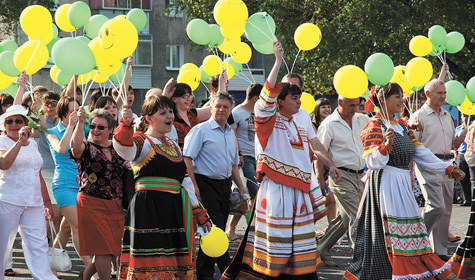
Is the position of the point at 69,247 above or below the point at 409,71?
below

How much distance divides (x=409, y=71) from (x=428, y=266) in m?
2.87

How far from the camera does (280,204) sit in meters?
6.28

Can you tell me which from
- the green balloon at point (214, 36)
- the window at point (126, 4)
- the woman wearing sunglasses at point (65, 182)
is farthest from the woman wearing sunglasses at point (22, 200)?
the window at point (126, 4)

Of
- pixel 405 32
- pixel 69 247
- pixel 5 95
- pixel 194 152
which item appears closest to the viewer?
pixel 194 152

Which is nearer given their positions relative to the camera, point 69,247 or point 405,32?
point 69,247

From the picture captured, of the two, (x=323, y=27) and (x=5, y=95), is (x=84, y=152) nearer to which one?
(x=5, y=95)

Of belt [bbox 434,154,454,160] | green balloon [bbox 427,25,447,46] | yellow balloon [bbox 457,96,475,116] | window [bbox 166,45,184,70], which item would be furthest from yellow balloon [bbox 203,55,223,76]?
window [bbox 166,45,184,70]

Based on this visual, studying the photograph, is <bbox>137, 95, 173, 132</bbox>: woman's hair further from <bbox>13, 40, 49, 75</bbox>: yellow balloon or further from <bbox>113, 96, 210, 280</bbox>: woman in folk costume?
<bbox>13, 40, 49, 75</bbox>: yellow balloon

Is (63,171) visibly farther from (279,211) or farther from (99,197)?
(279,211)

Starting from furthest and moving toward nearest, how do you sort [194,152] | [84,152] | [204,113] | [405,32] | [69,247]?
1. [405,32]
2. [69,247]
3. [204,113]
4. [194,152]
5. [84,152]

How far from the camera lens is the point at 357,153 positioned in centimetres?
873

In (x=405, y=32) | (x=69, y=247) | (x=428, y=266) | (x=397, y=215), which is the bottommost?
(x=69, y=247)

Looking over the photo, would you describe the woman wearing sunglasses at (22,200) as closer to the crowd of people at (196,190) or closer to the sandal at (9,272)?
the crowd of people at (196,190)

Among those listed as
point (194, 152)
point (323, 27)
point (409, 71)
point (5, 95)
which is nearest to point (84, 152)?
point (194, 152)
